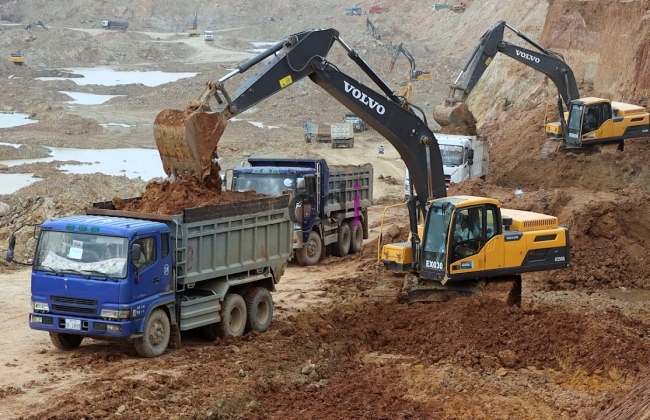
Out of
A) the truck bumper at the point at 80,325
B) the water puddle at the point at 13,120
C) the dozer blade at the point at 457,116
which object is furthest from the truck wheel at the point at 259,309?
the water puddle at the point at 13,120

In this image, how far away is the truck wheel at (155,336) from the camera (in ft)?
51.5

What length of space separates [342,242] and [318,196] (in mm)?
1972

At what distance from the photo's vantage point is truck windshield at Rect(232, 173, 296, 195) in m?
24.3

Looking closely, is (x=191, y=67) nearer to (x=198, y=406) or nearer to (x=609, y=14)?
(x=609, y=14)

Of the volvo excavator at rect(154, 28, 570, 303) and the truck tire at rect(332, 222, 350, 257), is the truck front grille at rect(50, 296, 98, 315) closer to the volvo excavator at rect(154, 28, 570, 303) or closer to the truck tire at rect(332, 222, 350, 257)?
the volvo excavator at rect(154, 28, 570, 303)

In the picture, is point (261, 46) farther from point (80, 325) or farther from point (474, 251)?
point (80, 325)

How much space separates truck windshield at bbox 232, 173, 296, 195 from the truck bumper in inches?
364

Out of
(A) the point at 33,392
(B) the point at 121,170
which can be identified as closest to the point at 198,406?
(A) the point at 33,392

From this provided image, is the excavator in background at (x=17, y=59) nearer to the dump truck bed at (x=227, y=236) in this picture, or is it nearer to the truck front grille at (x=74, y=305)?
the dump truck bed at (x=227, y=236)

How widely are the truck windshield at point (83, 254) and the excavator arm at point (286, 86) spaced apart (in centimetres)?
223

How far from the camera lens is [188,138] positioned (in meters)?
16.7

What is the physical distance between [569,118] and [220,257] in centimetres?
2187

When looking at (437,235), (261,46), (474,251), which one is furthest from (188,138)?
(261,46)

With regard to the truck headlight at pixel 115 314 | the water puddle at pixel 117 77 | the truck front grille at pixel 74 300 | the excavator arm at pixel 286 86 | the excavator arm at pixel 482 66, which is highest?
the water puddle at pixel 117 77
